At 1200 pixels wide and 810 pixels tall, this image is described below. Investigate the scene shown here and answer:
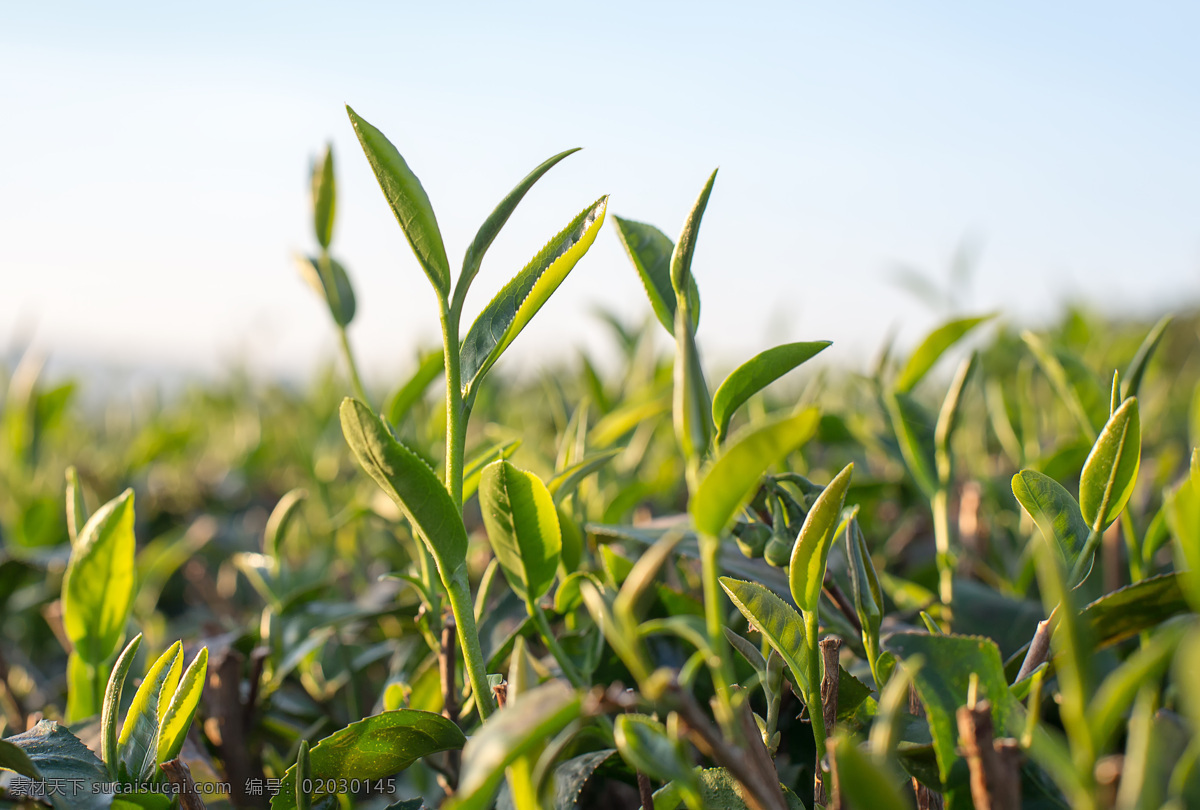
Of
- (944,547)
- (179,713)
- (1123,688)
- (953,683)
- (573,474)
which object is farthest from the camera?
(944,547)

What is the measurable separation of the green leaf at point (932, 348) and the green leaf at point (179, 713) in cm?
72

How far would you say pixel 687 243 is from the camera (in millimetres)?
495

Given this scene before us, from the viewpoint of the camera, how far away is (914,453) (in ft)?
2.71

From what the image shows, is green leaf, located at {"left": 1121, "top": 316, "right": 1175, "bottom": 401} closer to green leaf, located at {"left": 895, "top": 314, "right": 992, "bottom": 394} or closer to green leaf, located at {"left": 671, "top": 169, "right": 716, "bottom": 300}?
green leaf, located at {"left": 895, "top": 314, "right": 992, "bottom": 394}

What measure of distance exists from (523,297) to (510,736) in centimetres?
31

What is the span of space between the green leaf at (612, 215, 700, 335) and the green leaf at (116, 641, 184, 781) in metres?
0.44

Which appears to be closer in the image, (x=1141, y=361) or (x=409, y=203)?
(x=409, y=203)

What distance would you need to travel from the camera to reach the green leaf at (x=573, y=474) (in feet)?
2.18

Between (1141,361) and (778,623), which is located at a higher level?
(1141,361)

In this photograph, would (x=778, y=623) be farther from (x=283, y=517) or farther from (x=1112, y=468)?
(x=283, y=517)

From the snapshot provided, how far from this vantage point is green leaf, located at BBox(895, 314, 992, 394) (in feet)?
2.85

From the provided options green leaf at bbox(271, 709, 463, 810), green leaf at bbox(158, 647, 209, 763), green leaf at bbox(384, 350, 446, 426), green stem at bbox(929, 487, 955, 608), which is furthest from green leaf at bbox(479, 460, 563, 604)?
green stem at bbox(929, 487, 955, 608)

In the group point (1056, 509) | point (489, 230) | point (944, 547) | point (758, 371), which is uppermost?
point (489, 230)

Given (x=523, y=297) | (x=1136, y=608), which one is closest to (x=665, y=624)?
(x=523, y=297)
